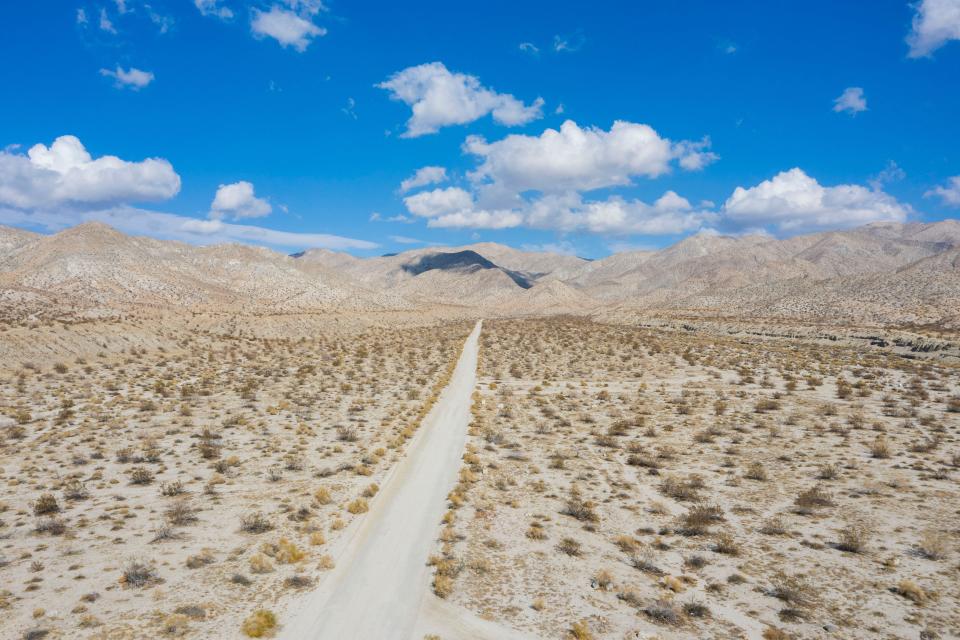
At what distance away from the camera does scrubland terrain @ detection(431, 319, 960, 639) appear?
34.1ft

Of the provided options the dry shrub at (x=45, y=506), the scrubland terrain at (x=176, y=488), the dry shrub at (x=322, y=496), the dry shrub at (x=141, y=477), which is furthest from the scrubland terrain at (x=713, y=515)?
the dry shrub at (x=45, y=506)

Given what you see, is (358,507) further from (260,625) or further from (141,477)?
Answer: (141,477)

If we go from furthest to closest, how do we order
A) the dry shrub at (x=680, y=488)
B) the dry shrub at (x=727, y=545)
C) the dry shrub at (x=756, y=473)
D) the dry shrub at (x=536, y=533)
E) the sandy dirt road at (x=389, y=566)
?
the dry shrub at (x=756, y=473)
the dry shrub at (x=680, y=488)
the dry shrub at (x=536, y=533)
the dry shrub at (x=727, y=545)
the sandy dirt road at (x=389, y=566)

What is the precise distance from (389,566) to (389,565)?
0.06 metres

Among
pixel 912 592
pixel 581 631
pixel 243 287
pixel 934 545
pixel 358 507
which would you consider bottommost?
pixel 581 631

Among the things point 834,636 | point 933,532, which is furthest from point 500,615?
point 933,532

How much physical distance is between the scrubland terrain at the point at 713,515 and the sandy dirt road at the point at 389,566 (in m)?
0.72

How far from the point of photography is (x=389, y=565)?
1239 centimetres

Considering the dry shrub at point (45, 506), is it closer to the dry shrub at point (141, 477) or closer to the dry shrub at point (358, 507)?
the dry shrub at point (141, 477)

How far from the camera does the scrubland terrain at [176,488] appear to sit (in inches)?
414

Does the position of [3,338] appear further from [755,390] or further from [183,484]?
[755,390]

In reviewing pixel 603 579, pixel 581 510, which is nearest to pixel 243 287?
pixel 581 510

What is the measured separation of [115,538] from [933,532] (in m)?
22.1

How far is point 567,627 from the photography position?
10.1 metres
